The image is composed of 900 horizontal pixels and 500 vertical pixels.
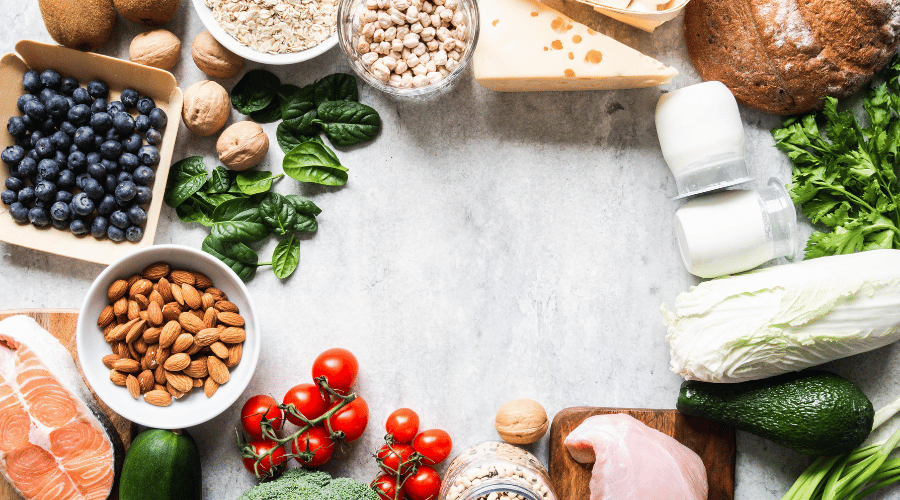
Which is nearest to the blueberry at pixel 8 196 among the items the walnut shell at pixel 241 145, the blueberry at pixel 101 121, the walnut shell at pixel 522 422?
the blueberry at pixel 101 121

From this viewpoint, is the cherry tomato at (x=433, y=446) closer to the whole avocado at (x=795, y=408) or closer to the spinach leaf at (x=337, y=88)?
the whole avocado at (x=795, y=408)

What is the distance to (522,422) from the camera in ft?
4.33

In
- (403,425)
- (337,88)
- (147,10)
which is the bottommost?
(403,425)

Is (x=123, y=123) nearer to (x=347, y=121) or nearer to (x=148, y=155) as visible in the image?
(x=148, y=155)

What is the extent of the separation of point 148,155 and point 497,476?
1.02 meters

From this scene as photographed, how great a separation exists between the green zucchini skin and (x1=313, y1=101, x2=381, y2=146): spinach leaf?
2.47ft

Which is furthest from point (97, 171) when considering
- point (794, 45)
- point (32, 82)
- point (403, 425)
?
point (794, 45)

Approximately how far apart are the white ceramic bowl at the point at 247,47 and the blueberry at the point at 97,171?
38 cm

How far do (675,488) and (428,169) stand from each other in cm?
89

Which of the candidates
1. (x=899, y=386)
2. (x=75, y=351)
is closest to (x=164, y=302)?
(x=75, y=351)

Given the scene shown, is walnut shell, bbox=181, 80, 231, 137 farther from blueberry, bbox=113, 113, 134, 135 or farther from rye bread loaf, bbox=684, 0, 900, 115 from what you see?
rye bread loaf, bbox=684, 0, 900, 115

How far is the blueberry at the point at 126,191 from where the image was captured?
130cm

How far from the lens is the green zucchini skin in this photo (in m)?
1.25

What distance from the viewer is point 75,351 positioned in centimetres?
136
